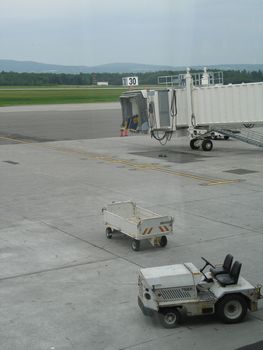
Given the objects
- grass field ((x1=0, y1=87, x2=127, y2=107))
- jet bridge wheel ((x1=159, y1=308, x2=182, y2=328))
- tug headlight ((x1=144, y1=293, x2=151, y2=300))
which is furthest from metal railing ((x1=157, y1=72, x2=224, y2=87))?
grass field ((x1=0, y1=87, x2=127, y2=107))

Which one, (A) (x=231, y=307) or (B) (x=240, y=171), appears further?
(B) (x=240, y=171)

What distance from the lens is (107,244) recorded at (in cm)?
1535

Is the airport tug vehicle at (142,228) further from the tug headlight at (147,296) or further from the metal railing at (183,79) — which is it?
the metal railing at (183,79)

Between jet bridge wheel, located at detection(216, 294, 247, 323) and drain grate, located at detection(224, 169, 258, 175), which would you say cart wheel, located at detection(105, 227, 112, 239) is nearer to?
jet bridge wheel, located at detection(216, 294, 247, 323)

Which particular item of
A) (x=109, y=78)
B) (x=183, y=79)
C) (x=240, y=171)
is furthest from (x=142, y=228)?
(x=109, y=78)

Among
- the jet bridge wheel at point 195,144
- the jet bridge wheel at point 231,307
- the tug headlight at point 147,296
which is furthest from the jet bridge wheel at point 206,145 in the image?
the tug headlight at point 147,296

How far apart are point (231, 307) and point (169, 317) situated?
1.11m

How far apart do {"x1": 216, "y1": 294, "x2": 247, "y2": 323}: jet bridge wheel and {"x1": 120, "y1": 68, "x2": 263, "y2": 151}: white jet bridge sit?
75.9ft

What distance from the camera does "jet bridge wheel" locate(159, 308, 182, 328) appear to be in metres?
10.2

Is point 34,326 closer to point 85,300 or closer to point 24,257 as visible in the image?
point 85,300

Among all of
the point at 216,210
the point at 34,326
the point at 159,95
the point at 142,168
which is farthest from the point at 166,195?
the point at 159,95

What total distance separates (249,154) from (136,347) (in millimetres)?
24823

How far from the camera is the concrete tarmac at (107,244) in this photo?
988cm

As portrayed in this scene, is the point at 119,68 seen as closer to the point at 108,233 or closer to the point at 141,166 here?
the point at 141,166
